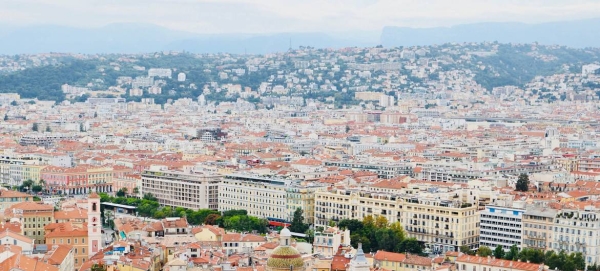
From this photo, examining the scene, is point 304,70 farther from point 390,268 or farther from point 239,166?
point 390,268

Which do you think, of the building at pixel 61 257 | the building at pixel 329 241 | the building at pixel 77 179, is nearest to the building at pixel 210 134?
the building at pixel 77 179

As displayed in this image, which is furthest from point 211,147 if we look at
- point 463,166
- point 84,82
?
point 84,82

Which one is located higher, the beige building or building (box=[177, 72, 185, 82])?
the beige building

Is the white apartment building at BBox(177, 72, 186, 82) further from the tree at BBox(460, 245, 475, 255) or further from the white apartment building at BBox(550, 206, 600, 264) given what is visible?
the white apartment building at BBox(550, 206, 600, 264)

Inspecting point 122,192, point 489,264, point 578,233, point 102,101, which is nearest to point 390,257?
point 489,264

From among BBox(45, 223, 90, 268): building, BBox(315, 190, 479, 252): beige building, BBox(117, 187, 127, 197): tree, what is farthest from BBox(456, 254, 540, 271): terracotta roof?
BBox(117, 187, 127, 197): tree

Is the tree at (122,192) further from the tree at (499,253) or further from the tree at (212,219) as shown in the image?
the tree at (499,253)
